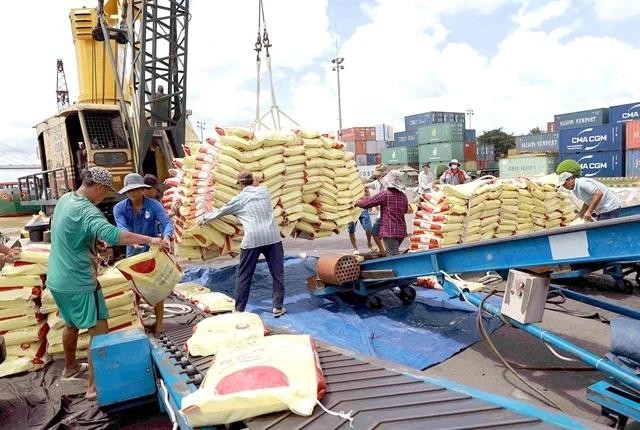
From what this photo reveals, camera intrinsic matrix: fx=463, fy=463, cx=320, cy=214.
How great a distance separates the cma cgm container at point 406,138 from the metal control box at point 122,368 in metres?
43.6

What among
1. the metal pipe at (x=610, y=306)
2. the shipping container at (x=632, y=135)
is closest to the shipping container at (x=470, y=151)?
the shipping container at (x=632, y=135)

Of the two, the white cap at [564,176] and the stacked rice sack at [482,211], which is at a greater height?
the white cap at [564,176]

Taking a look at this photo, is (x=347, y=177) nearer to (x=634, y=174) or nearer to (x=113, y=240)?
(x=113, y=240)

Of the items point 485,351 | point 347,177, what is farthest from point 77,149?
point 485,351

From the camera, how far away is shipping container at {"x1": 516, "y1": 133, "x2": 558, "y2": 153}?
1193 inches

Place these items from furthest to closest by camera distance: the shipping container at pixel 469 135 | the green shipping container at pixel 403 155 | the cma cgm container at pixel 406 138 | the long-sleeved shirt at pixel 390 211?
the cma cgm container at pixel 406 138
the green shipping container at pixel 403 155
the shipping container at pixel 469 135
the long-sleeved shirt at pixel 390 211

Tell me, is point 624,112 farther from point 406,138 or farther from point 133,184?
point 133,184

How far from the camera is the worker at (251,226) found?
4.92 m

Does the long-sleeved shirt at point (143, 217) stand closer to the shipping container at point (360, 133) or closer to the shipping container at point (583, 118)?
the shipping container at point (583, 118)

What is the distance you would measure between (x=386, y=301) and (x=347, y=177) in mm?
1734

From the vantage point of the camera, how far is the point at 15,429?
3.16m

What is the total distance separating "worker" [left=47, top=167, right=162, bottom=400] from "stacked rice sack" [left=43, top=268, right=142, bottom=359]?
1.75 feet

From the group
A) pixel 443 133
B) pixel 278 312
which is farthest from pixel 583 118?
pixel 278 312

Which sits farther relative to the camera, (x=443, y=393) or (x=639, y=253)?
(x=639, y=253)
